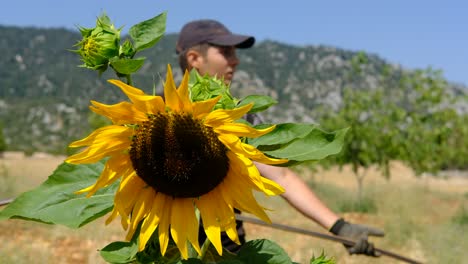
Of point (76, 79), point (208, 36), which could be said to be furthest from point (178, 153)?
point (76, 79)

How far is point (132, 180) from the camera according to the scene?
3.74 feet

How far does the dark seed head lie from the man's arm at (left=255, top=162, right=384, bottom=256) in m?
1.22

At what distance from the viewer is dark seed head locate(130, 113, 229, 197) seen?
1.06 metres

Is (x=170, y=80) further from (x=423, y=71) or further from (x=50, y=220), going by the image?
(x=423, y=71)

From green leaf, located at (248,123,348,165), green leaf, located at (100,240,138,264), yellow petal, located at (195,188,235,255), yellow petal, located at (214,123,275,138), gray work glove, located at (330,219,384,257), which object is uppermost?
yellow petal, located at (214,123,275,138)

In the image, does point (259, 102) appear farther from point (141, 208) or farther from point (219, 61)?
point (219, 61)

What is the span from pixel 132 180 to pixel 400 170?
4698cm

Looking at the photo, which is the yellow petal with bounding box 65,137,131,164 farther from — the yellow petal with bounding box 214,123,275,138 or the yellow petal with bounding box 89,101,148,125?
the yellow petal with bounding box 214,123,275,138

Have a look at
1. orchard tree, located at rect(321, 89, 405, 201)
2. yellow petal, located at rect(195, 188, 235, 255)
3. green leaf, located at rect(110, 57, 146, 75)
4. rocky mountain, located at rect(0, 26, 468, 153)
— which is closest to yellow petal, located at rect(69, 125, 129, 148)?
green leaf, located at rect(110, 57, 146, 75)

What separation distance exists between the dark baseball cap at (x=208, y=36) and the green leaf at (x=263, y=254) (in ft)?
4.86

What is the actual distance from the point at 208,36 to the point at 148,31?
4.79ft

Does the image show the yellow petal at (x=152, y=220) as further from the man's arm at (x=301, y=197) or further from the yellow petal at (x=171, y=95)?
the man's arm at (x=301, y=197)

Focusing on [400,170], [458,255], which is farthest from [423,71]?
[400,170]

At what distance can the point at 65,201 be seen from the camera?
1.18 m
